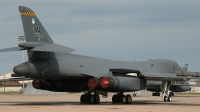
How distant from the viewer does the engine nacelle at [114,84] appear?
30375mm

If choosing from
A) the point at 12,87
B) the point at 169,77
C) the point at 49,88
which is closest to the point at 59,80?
the point at 49,88

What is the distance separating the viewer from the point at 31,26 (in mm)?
29469

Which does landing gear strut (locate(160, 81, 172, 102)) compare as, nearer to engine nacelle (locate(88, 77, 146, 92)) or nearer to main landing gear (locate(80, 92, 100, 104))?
engine nacelle (locate(88, 77, 146, 92))

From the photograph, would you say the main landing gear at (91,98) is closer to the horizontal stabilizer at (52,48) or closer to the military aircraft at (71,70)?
the military aircraft at (71,70)

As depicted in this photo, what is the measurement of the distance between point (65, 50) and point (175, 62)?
14.4 m

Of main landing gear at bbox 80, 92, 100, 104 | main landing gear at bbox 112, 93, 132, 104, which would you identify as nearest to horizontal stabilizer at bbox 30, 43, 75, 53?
main landing gear at bbox 80, 92, 100, 104

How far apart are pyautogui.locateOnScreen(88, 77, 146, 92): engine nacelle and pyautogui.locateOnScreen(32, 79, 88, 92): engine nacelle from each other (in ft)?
7.78

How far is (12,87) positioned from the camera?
116750 mm

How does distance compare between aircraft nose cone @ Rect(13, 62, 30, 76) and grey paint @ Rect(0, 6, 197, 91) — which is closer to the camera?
aircraft nose cone @ Rect(13, 62, 30, 76)

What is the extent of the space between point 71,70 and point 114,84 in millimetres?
2889

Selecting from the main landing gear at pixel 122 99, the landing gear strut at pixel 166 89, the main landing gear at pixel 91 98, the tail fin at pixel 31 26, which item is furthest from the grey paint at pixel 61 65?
the landing gear strut at pixel 166 89

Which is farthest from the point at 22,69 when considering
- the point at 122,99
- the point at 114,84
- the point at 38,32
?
the point at 122,99

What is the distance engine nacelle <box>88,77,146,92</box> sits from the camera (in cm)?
3038
